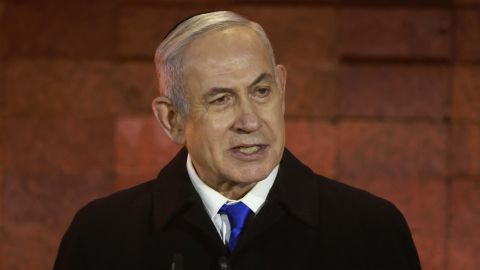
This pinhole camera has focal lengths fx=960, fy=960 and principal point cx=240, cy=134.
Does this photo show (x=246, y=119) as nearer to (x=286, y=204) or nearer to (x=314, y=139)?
(x=286, y=204)

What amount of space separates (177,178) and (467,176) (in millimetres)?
1609

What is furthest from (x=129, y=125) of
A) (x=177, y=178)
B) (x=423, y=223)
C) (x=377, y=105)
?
(x=177, y=178)

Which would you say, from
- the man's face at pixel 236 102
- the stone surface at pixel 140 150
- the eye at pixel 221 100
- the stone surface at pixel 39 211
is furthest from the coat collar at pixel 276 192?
the stone surface at pixel 39 211

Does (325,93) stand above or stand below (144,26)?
below

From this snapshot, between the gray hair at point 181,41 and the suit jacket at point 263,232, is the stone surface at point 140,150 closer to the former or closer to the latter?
the suit jacket at point 263,232

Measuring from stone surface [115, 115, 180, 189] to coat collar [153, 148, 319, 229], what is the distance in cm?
130

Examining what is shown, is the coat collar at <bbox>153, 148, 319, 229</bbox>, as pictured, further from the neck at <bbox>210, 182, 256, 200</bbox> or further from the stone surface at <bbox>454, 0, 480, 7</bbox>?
the stone surface at <bbox>454, 0, 480, 7</bbox>

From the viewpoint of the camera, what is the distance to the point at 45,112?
3.28 metres

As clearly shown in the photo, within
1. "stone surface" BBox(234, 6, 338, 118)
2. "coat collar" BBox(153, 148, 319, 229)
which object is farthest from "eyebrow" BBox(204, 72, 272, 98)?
"stone surface" BBox(234, 6, 338, 118)

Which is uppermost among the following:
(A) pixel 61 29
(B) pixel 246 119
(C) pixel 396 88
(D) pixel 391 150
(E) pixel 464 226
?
(A) pixel 61 29

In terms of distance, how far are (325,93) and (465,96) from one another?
0.47 metres

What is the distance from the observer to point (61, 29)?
3.26 meters

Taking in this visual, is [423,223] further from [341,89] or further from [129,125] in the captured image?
[129,125]

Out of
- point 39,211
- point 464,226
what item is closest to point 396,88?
point 464,226
